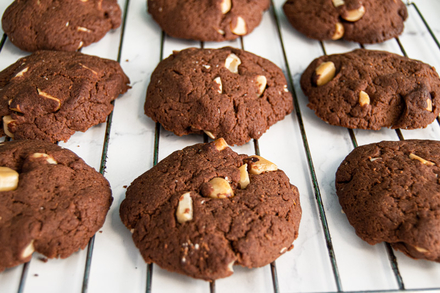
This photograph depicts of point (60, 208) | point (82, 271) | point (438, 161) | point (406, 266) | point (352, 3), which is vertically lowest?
point (406, 266)

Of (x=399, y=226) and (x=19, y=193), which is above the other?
(x=19, y=193)

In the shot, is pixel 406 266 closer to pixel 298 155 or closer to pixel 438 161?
pixel 438 161

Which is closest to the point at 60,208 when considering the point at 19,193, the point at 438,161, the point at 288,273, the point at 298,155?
the point at 19,193

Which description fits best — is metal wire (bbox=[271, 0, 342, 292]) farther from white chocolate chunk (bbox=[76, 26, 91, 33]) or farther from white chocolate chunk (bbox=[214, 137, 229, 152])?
white chocolate chunk (bbox=[76, 26, 91, 33])

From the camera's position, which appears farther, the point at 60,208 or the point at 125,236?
the point at 125,236


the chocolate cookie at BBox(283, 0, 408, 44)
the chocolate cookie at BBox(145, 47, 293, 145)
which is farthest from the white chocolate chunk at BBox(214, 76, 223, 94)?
the chocolate cookie at BBox(283, 0, 408, 44)

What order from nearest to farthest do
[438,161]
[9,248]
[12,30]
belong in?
[9,248]
[438,161]
[12,30]
